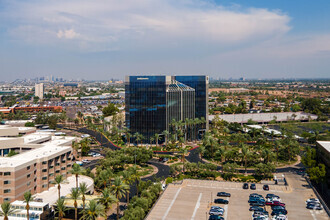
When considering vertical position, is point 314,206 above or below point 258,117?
below

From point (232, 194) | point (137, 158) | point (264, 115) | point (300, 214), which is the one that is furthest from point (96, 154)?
point (264, 115)

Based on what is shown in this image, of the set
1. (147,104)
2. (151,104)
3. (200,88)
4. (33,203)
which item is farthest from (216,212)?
(200,88)

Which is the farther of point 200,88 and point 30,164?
point 200,88

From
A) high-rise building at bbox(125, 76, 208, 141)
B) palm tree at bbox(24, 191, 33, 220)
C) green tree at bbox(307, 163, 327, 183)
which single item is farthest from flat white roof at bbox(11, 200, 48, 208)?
high-rise building at bbox(125, 76, 208, 141)

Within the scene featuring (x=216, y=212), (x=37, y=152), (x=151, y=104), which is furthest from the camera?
(x=151, y=104)

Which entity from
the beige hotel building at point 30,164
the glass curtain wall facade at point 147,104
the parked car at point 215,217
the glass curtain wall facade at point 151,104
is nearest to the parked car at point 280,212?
the parked car at point 215,217

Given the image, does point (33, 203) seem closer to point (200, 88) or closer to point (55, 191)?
point (55, 191)

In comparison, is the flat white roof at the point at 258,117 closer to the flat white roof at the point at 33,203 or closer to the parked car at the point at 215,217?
the parked car at the point at 215,217

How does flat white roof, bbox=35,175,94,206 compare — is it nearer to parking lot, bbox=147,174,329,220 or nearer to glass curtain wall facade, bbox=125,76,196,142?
parking lot, bbox=147,174,329,220
